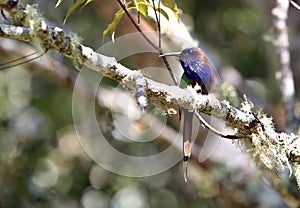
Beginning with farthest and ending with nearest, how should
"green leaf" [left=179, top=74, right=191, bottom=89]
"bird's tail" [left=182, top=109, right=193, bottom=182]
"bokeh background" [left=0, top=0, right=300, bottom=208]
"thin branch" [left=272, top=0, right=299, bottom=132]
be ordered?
1. "bokeh background" [left=0, top=0, right=300, bottom=208]
2. "thin branch" [left=272, top=0, right=299, bottom=132]
3. "green leaf" [left=179, top=74, right=191, bottom=89]
4. "bird's tail" [left=182, top=109, right=193, bottom=182]

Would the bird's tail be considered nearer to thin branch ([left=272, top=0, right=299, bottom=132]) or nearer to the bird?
the bird

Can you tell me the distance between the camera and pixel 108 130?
3.55 m

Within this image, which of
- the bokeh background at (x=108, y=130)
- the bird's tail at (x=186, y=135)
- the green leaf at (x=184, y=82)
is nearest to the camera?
the bird's tail at (x=186, y=135)

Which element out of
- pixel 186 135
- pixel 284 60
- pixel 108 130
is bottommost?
pixel 108 130

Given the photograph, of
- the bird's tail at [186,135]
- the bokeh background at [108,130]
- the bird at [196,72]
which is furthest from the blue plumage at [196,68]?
the bokeh background at [108,130]

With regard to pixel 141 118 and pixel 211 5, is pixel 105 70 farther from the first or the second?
pixel 211 5

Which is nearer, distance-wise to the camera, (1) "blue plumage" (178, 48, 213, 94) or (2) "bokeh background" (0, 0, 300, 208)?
(1) "blue plumage" (178, 48, 213, 94)

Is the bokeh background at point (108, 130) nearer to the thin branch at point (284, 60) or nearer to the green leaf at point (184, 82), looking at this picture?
the thin branch at point (284, 60)

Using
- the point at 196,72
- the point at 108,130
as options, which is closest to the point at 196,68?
the point at 196,72

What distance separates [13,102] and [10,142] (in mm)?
415

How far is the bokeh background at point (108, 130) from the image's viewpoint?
373 centimetres

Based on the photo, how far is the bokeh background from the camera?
3734mm

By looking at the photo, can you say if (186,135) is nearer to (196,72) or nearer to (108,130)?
(196,72)

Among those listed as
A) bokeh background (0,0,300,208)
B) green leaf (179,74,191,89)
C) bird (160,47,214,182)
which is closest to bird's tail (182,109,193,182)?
bird (160,47,214,182)
